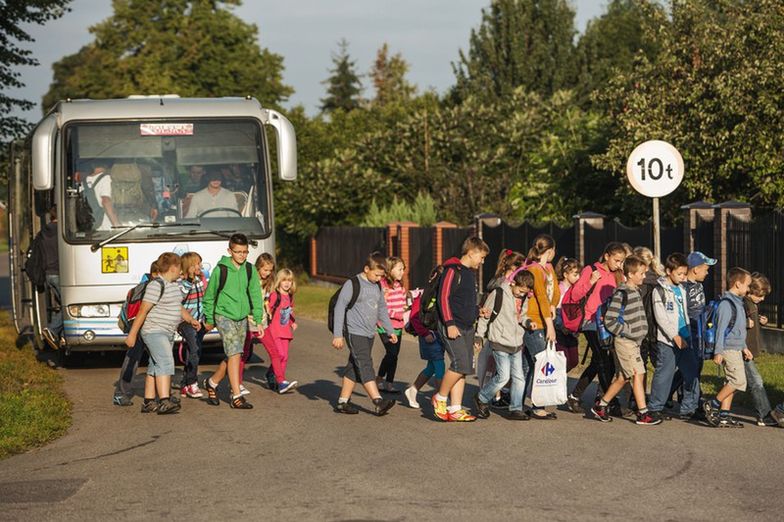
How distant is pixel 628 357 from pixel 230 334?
12.1 feet

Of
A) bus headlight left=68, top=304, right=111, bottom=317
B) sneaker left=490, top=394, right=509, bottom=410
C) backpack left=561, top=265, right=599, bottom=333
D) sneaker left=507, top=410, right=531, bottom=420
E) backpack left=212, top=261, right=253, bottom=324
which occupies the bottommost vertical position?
sneaker left=490, top=394, right=509, bottom=410

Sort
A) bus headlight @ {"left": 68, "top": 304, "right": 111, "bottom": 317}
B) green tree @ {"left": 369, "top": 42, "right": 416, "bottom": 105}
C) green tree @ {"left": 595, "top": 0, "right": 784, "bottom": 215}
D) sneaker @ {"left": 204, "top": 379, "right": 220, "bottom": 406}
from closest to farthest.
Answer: sneaker @ {"left": 204, "top": 379, "right": 220, "bottom": 406}, bus headlight @ {"left": 68, "top": 304, "right": 111, "bottom": 317}, green tree @ {"left": 595, "top": 0, "right": 784, "bottom": 215}, green tree @ {"left": 369, "top": 42, "right": 416, "bottom": 105}

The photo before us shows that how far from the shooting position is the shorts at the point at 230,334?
1150 centimetres

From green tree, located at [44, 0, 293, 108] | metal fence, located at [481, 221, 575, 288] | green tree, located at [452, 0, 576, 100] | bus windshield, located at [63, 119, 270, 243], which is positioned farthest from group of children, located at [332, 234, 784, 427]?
green tree, located at [44, 0, 293, 108]

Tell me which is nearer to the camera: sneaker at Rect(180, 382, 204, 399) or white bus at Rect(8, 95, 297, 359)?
sneaker at Rect(180, 382, 204, 399)

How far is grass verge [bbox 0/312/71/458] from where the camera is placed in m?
9.77

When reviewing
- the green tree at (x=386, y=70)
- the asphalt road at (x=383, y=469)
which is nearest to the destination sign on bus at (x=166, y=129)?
the asphalt road at (x=383, y=469)

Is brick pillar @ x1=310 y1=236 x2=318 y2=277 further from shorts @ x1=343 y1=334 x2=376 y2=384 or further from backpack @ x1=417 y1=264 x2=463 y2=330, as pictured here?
backpack @ x1=417 y1=264 x2=463 y2=330

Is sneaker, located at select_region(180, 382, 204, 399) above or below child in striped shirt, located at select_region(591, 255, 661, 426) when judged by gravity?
below

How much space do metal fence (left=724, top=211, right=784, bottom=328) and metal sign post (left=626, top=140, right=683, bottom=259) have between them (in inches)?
89.8

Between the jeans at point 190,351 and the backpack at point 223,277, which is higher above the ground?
the backpack at point 223,277

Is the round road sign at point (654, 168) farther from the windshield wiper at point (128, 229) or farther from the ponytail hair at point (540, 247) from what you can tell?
the windshield wiper at point (128, 229)

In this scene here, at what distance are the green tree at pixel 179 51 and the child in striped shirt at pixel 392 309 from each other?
44.6m

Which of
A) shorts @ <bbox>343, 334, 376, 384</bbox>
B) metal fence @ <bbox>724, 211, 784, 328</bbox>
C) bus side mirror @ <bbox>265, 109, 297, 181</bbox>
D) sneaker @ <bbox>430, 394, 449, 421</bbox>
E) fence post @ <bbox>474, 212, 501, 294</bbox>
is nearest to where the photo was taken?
sneaker @ <bbox>430, 394, 449, 421</bbox>
